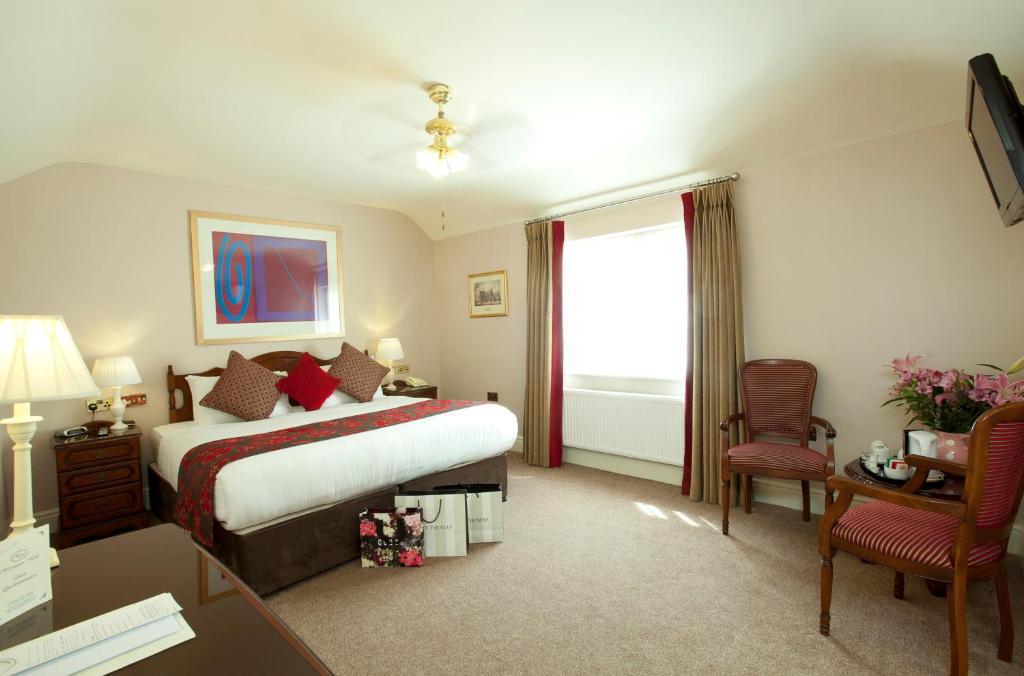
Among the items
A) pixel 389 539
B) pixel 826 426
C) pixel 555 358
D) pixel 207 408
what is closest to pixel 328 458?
pixel 389 539

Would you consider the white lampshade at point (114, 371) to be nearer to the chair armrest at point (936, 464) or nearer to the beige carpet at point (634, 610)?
the beige carpet at point (634, 610)

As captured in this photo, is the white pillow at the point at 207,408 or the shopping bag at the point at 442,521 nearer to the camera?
the shopping bag at the point at 442,521

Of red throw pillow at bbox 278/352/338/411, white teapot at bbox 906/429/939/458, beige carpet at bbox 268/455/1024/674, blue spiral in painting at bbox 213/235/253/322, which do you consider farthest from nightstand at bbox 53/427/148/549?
white teapot at bbox 906/429/939/458

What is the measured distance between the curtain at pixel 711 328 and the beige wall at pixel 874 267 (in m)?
0.15

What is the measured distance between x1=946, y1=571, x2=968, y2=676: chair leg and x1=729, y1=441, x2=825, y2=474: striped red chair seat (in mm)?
1165

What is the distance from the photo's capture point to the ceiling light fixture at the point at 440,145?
293 centimetres

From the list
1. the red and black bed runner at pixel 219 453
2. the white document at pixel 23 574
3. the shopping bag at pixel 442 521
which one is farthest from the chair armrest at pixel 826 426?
the white document at pixel 23 574

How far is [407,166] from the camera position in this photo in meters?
4.29

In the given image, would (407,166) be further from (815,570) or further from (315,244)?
(815,570)

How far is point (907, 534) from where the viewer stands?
2047 millimetres

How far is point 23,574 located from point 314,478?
1.58 metres

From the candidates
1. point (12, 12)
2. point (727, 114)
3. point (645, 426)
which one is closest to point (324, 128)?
point (12, 12)

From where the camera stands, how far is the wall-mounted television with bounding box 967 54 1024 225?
1751mm

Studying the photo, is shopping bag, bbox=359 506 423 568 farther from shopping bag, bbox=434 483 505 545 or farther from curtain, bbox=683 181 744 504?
curtain, bbox=683 181 744 504
